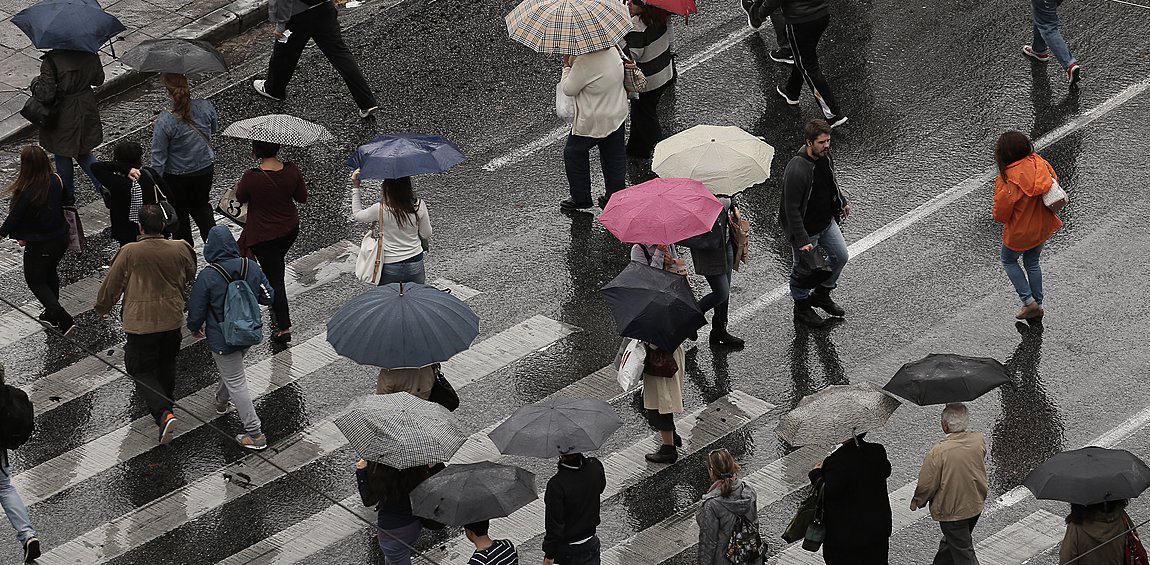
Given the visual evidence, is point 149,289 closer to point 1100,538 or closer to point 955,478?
point 955,478

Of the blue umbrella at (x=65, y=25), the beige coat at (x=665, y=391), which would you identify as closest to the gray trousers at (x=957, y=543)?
the beige coat at (x=665, y=391)

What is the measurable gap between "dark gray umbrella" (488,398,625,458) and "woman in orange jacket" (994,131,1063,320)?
403cm

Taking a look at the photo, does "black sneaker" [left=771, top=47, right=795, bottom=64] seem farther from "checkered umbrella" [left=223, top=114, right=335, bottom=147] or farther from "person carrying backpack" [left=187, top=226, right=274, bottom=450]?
"person carrying backpack" [left=187, top=226, right=274, bottom=450]

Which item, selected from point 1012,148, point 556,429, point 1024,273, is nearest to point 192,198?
point 556,429

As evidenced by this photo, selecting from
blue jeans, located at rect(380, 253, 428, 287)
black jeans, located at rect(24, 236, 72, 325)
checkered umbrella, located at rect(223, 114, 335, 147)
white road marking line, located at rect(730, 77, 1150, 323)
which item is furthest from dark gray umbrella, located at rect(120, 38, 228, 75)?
white road marking line, located at rect(730, 77, 1150, 323)

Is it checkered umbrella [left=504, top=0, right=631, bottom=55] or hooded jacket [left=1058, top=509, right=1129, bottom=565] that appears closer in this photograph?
hooded jacket [left=1058, top=509, right=1129, bottom=565]

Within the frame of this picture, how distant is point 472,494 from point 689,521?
2256 mm

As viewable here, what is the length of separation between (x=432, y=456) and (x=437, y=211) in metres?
5.18

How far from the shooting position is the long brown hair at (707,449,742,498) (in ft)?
29.3

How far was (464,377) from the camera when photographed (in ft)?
39.4

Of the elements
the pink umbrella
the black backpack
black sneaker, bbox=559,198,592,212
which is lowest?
black sneaker, bbox=559,198,592,212

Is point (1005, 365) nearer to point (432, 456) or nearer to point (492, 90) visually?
point (432, 456)

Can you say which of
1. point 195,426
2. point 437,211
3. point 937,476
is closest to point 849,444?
point 937,476

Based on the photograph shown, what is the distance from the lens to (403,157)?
37.8ft
